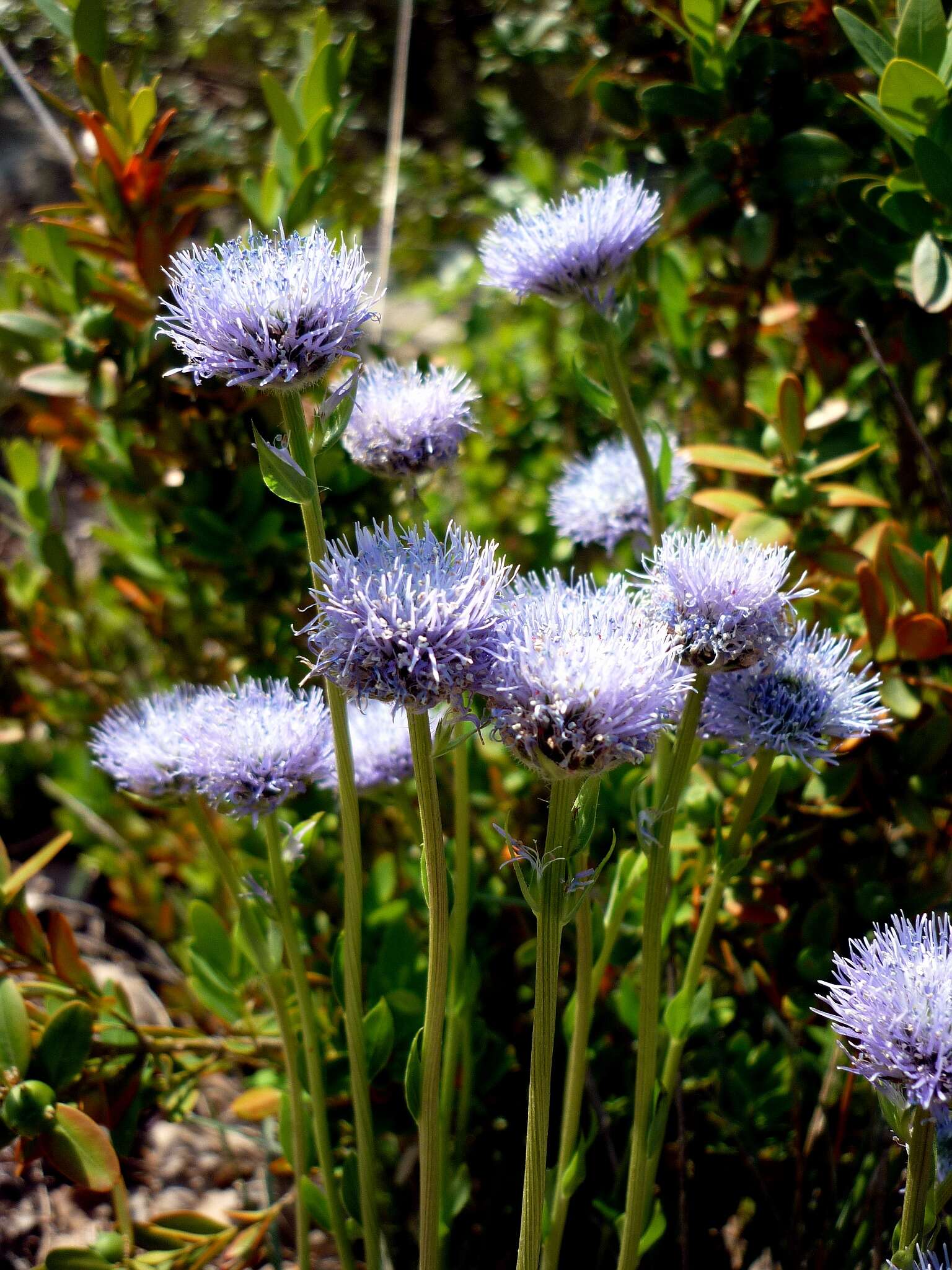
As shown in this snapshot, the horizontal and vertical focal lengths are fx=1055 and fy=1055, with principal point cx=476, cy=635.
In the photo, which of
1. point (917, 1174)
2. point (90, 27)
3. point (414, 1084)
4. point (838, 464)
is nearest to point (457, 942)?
point (414, 1084)

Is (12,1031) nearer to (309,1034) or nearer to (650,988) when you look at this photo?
(309,1034)

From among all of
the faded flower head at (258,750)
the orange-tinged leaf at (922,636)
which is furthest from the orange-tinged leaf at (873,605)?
the faded flower head at (258,750)

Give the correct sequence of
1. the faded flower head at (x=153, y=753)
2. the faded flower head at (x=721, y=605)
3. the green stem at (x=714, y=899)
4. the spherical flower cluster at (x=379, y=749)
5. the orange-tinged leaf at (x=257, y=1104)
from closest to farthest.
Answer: the faded flower head at (x=721, y=605) → the green stem at (x=714, y=899) → the faded flower head at (x=153, y=753) → the spherical flower cluster at (x=379, y=749) → the orange-tinged leaf at (x=257, y=1104)

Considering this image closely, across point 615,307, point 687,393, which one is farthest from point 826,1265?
point 687,393

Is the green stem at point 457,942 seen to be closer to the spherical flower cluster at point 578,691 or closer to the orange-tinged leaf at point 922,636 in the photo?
the spherical flower cluster at point 578,691

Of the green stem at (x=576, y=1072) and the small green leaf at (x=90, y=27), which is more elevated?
the small green leaf at (x=90, y=27)

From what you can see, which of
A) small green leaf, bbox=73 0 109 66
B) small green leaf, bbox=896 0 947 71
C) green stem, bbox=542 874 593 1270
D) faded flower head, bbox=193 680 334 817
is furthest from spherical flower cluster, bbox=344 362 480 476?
small green leaf, bbox=73 0 109 66

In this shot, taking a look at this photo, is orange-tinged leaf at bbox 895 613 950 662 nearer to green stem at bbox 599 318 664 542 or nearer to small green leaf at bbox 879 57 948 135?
green stem at bbox 599 318 664 542
